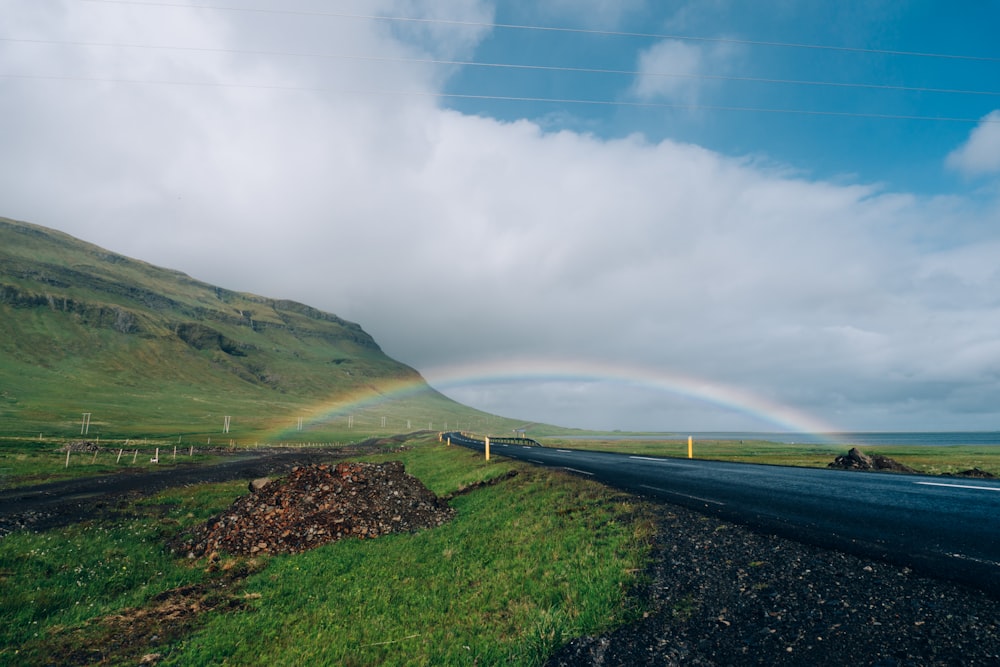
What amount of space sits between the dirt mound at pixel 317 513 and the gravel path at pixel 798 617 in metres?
12.0

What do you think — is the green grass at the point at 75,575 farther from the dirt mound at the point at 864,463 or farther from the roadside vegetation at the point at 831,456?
the dirt mound at the point at 864,463

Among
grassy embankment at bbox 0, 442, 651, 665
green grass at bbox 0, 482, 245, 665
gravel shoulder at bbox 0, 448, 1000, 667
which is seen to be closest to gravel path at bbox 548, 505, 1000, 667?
gravel shoulder at bbox 0, 448, 1000, 667

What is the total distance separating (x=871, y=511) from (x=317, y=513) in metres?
16.3

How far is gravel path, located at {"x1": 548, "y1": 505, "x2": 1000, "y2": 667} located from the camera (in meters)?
4.79

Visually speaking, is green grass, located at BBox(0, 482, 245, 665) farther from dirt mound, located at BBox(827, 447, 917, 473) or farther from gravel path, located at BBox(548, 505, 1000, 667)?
dirt mound, located at BBox(827, 447, 917, 473)

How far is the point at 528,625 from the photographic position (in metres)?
7.28

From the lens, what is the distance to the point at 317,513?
17.2m

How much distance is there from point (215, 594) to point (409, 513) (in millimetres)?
7285

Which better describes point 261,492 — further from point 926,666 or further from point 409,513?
point 926,666

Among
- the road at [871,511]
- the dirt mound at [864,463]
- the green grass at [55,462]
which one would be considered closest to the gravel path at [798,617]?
the road at [871,511]

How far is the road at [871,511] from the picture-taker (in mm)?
7000

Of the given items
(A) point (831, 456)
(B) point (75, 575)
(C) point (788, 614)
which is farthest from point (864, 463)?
(B) point (75, 575)

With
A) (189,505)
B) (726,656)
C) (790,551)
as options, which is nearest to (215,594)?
(726,656)

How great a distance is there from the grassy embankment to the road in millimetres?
2546
